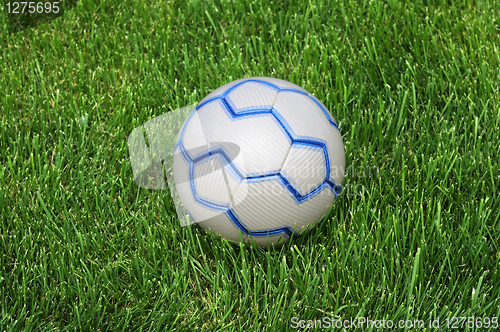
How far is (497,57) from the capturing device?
12.0 feet

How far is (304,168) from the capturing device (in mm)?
2463

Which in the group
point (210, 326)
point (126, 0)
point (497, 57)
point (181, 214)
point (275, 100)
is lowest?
point (210, 326)

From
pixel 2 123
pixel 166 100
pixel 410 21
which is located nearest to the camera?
pixel 2 123

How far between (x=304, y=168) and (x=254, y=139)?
0.31 metres

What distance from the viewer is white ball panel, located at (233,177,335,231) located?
2420 mm

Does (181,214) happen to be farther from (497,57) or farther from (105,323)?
(497,57)

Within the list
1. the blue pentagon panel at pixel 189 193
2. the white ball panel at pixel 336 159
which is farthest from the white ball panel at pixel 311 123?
the blue pentagon panel at pixel 189 193

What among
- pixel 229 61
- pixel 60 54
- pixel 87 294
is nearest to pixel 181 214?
pixel 87 294

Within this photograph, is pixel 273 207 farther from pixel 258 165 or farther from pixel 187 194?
pixel 187 194

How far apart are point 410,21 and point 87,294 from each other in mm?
3377

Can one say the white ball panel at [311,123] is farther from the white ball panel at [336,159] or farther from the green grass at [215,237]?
the green grass at [215,237]

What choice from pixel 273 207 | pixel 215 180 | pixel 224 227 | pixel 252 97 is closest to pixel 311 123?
pixel 252 97

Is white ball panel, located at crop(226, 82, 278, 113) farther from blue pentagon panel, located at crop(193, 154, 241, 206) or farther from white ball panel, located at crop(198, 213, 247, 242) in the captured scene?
white ball panel, located at crop(198, 213, 247, 242)

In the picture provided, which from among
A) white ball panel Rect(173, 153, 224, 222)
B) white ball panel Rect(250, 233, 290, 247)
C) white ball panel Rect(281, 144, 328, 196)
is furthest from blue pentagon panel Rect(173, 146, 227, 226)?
white ball panel Rect(281, 144, 328, 196)
